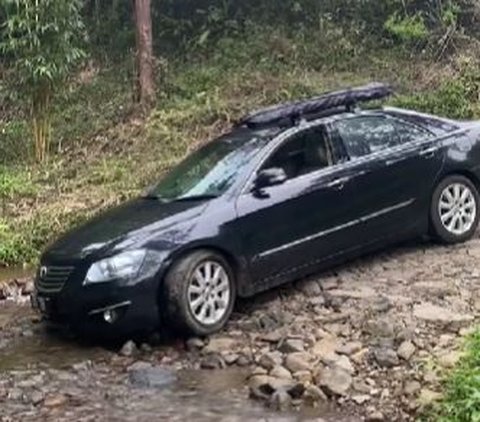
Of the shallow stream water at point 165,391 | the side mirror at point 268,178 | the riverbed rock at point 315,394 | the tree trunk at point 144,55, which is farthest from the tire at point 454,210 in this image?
the tree trunk at point 144,55

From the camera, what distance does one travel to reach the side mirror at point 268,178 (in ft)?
24.6

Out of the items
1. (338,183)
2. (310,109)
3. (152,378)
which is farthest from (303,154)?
(152,378)

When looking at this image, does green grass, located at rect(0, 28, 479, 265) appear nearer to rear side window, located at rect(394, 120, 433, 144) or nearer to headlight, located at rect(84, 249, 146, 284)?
headlight, located at rect(84, 249, 146, 284)

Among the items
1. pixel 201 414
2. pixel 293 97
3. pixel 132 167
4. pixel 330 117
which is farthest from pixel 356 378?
pixel 293 97

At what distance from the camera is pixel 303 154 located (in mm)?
7898

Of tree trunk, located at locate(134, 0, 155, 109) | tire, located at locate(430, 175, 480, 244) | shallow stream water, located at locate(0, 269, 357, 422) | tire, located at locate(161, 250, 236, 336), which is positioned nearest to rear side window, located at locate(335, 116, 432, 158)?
tire, located at locate(430, 175, 480, 244)

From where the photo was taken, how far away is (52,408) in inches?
234

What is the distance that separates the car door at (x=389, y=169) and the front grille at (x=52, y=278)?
2.44 metres

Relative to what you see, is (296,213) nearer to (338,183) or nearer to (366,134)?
(338,183)

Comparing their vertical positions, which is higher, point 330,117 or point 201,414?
point 330,117

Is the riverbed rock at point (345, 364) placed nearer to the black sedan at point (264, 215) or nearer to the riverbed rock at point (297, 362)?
the riverbed rock at point (297, 362)

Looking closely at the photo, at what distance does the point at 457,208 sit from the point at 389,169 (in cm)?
86

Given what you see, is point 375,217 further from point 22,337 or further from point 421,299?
point 22,337

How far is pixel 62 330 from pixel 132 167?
5.33 m
